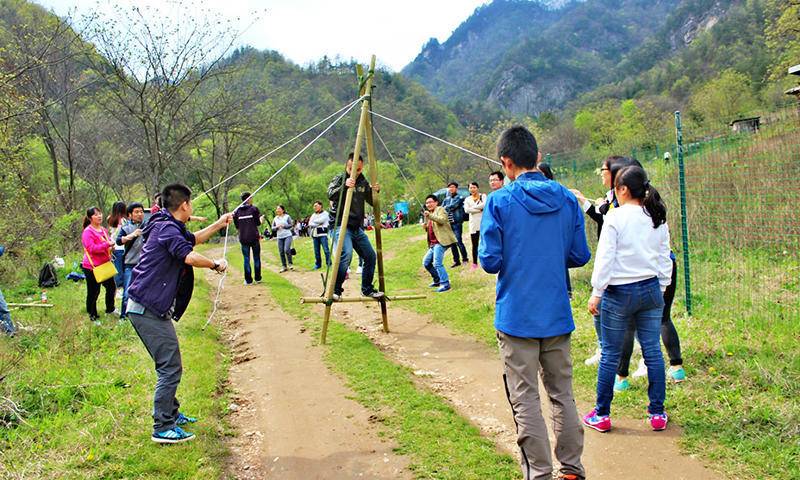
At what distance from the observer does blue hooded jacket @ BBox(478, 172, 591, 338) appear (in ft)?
11.2

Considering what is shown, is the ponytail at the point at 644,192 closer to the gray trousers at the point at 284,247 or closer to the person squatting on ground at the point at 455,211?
the person squatting on ground at the point at 455,211

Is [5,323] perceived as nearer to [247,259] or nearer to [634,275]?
[247,259]

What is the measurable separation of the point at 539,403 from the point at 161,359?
331 cm

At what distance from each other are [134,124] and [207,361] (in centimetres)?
1714

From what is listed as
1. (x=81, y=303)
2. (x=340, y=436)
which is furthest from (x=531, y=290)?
(x=81, y=303)

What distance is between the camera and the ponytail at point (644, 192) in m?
4.25

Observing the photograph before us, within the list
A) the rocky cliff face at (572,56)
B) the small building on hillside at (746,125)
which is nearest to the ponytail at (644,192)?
the small building on hillside at (746,125)

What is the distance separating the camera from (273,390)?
20.0 feet

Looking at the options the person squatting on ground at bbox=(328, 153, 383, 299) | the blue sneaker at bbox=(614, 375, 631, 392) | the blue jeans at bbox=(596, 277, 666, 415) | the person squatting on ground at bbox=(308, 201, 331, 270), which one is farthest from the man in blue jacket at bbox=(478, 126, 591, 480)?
the person squatting on ground at bbox=(308, 201, 331, 270)

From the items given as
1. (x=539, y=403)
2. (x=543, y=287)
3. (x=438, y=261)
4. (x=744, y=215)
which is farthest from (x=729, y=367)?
(x=438, y=261)

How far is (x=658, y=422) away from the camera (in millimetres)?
4379

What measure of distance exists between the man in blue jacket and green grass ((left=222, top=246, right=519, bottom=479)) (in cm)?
70

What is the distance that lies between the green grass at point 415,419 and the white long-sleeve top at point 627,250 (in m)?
1.67

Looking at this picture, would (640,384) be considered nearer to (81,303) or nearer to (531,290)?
(531,290)
